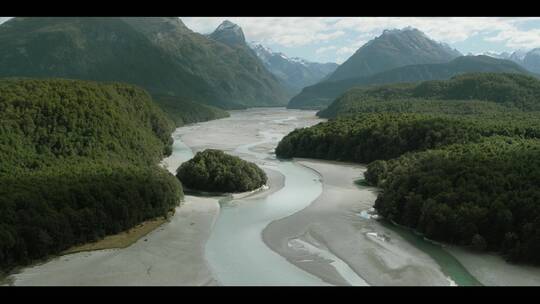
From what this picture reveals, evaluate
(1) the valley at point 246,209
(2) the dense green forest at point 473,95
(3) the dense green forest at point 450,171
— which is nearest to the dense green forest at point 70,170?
(1) the valley at point 246,209

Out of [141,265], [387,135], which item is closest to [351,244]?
[141,265]

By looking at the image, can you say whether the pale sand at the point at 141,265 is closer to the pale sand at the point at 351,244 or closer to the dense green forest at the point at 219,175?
the pale sand at the point at 351,244

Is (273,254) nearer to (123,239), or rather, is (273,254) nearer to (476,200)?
(123,239)

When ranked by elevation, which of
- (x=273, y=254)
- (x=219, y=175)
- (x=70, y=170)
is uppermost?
(x=70, y=170)

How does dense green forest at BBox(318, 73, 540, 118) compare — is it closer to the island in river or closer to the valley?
the valley

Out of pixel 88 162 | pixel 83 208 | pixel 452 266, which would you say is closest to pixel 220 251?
pixel 83 208
